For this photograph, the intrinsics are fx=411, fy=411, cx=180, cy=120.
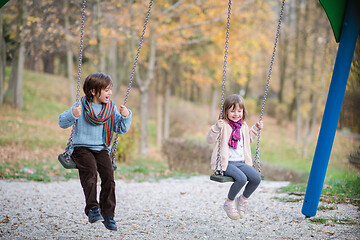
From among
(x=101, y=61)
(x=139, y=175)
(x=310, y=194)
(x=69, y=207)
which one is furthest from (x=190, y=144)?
(x=310, y=194)

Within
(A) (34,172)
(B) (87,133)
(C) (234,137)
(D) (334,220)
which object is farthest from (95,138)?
(A) (34,172)

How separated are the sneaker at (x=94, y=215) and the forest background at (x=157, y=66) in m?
4.67

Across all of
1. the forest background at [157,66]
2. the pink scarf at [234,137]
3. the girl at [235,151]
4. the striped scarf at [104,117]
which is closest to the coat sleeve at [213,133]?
the girl at [235,151]

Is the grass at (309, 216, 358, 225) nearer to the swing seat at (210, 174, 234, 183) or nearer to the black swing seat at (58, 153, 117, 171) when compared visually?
the swing seat at (210, 174, 234, 183)

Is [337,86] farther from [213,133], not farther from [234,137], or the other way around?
[213,133]

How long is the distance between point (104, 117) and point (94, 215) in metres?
0.88

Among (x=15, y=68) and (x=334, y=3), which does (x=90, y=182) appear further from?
(x=15, y=68)

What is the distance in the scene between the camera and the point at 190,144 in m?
10.4

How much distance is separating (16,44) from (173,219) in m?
10.2

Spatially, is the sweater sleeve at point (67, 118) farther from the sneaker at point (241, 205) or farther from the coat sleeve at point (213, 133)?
the sneaker at point (241, 205)

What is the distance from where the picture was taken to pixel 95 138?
3.81m

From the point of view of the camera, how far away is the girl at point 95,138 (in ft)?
12.1

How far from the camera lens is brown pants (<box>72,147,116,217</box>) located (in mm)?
3689

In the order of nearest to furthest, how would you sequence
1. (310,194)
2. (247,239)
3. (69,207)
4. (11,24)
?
(247,239)
(310,194)
(69,207)
(11,24)
